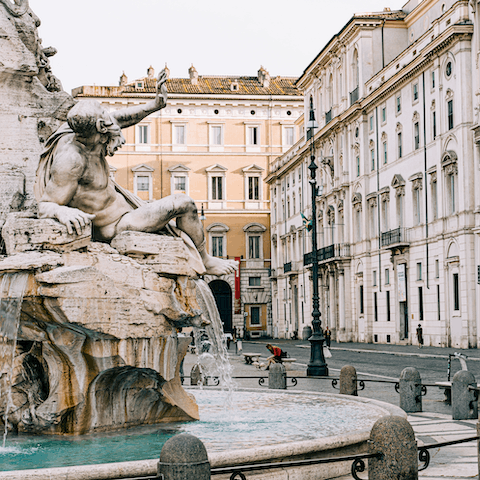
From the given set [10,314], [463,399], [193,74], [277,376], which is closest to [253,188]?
[193,74]

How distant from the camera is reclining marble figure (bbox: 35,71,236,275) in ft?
22.4

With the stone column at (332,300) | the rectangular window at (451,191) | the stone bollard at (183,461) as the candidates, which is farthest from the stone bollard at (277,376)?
the stone column at (332,300)

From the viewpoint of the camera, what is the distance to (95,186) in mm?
7090

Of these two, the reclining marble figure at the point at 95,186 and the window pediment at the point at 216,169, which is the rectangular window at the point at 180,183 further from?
the reclining marble figure at the point at 95,186

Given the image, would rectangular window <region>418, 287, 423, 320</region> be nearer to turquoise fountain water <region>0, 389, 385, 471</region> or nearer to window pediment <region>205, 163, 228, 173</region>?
turquoise fountain water <region>0, 389, 385, 471</region>

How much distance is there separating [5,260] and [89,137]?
48.6 inches

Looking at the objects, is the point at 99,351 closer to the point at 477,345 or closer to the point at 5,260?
the point at 5,260

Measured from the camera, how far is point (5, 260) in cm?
646

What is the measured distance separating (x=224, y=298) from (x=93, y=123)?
53.7 meters

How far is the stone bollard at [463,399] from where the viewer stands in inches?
405

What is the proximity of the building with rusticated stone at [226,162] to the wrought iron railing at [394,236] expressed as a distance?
74.7ft

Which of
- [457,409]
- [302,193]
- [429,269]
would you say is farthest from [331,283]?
[457,409]

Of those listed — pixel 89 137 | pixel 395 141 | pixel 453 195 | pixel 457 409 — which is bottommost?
pixel 457 409

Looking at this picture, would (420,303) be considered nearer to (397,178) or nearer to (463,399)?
(397,178)
